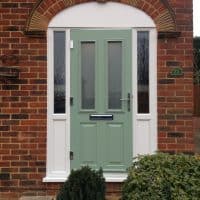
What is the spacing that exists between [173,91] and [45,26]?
2.16 metres

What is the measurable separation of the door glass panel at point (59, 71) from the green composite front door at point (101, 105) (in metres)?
0.14

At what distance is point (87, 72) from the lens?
7.98 m

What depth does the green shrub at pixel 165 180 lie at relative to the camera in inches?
226

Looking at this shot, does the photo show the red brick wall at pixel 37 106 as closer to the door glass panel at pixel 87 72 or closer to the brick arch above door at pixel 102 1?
the brick arch above door at pixel 102 1

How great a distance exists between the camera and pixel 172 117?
790 centimetres

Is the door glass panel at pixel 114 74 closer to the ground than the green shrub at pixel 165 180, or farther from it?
farther from it

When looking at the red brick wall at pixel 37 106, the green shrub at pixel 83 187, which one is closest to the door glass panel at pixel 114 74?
the red brick wall at pixel 37 106

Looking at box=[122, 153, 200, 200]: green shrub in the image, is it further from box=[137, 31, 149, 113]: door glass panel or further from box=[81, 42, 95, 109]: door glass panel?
box=[81, 42, 95, 109]: door glass panel

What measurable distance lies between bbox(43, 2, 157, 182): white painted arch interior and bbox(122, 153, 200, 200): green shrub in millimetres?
1892

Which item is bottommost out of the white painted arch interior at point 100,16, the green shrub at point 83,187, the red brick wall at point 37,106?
the green shrub at point 83,187

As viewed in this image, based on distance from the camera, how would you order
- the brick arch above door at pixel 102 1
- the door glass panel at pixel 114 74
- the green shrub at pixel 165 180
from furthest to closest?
the door glass panel at pixel 114 74
the brick arch above door at pixel 102 1
the green shrub at pixel 165 180

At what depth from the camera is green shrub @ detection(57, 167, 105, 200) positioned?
19.0 ft

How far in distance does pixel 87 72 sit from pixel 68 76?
297mm

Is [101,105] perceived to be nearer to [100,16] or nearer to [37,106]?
[37,106]
